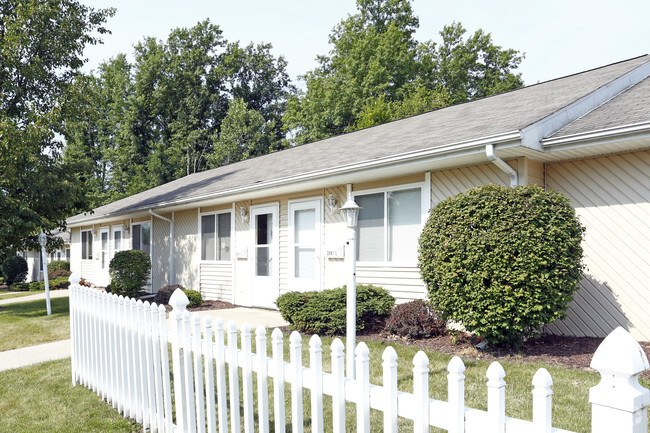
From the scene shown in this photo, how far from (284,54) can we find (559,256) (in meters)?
35.9

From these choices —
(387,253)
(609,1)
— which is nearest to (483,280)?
(387,253)

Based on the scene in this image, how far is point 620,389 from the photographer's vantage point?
144 centimetres

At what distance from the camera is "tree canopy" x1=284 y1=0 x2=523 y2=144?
29594mm

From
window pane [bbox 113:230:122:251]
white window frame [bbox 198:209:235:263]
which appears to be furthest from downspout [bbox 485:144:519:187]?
window pane [bbox 113:230:122:251]

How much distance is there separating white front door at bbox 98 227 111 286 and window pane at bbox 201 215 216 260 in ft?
27.1

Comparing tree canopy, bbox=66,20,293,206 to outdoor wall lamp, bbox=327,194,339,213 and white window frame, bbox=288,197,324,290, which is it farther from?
outdoor wall lamp, bbox=327,194,339,213

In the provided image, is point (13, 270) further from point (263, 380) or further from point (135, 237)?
point (263, 380)

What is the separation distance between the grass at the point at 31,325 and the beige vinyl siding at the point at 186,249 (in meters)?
3.32

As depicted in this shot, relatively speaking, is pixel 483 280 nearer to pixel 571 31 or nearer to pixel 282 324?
pixel 282 324

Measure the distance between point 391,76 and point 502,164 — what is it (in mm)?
24330

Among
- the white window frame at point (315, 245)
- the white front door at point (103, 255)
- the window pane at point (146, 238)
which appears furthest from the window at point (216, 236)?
the white front door at point (103, 255)

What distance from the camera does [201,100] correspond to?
36188mm

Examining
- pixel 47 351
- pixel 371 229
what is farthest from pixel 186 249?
pixel 371 229

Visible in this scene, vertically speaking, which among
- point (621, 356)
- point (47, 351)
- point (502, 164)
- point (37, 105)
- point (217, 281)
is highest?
point (37, 105)
